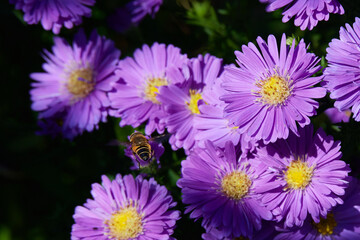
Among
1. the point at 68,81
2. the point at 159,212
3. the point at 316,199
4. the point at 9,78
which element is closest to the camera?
the point at 316,199

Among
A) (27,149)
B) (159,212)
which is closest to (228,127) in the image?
(159,212)

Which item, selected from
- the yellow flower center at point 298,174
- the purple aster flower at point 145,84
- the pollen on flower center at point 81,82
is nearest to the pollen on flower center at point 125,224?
the purple aster flower at point 145,84

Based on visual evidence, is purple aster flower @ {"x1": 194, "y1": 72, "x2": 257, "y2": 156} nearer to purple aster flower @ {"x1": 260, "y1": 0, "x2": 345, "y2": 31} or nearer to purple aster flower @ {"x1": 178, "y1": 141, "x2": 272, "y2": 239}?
purple aster flower @ {"x1": 178, "y1": 141, "x2": 272, "y2": 239}

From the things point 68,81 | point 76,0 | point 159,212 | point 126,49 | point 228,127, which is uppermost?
point 126,49

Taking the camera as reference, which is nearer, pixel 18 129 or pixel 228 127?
pixel 228 127

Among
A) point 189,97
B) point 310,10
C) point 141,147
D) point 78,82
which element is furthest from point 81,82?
point 310,10

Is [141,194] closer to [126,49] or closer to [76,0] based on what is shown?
[76,0]

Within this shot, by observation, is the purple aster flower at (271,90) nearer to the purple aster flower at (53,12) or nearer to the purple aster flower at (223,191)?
the purple aster flower at (223,191)
